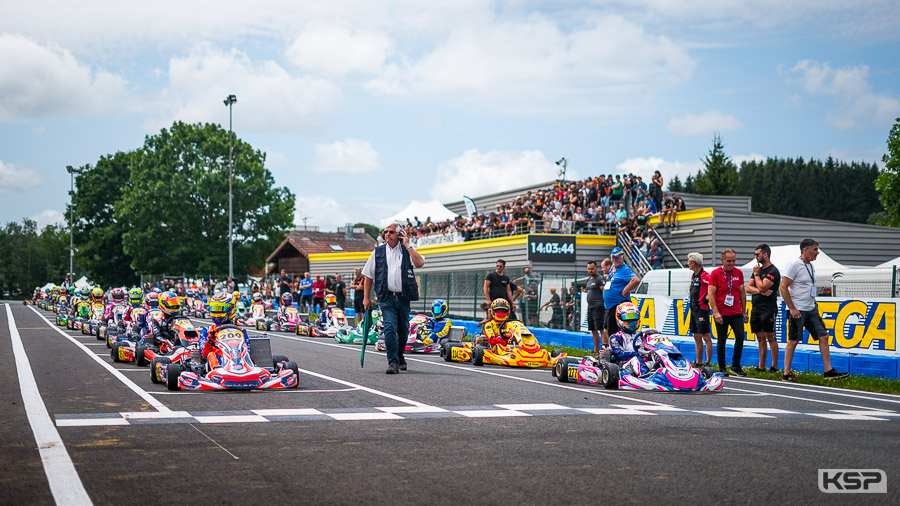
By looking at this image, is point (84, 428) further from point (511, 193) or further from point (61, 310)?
point (511, 193)

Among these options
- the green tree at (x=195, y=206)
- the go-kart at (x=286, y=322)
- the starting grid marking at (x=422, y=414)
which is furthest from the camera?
the green tree at (x=195, y=206)

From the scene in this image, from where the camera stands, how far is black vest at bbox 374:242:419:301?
515 inches

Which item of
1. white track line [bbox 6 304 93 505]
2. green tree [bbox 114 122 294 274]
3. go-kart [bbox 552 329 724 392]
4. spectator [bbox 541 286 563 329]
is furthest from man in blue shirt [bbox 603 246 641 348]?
green tree [bbox 114 122 294 274]

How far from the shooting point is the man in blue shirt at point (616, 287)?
50.0ft

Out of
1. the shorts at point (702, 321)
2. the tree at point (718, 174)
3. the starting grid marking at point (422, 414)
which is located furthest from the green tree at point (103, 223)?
the starting grid marking at point (422, 414)

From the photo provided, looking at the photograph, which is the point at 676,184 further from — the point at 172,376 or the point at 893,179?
the point at 172,376

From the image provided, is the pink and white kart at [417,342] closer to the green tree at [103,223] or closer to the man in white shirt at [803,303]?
the man in white shirt at [803,303]

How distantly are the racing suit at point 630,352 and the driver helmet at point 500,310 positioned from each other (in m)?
3.43

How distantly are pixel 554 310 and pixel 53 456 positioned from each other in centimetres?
1782

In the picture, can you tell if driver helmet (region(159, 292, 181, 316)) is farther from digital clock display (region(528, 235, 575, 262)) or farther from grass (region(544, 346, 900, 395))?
digital clock display (region(528, 235, 575, 262))

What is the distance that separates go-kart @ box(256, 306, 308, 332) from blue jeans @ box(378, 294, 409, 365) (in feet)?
46.6

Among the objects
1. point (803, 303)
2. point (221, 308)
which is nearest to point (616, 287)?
point (803, 303)

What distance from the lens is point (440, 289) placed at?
30719mm

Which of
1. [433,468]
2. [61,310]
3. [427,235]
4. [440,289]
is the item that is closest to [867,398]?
[433,468]
